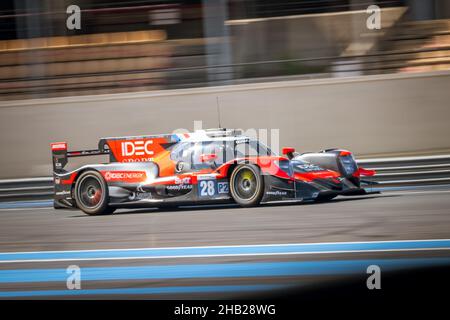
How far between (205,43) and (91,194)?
287 inches

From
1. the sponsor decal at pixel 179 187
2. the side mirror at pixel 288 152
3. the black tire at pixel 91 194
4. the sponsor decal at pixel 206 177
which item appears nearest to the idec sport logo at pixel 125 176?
the black tire at pixel 91 194

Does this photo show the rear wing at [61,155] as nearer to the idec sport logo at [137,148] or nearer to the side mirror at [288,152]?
the idec sport logo at [137,148]

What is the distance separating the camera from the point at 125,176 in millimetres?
10523

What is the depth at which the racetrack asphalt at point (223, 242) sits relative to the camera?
566 cm

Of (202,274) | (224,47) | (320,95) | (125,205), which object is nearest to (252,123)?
(320,95)

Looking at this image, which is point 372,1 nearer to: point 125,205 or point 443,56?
point 443,56

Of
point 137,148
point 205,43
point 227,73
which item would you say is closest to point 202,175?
point 137,148

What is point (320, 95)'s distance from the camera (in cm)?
1505

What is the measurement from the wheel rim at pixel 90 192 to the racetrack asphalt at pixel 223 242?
→ 0.25 m

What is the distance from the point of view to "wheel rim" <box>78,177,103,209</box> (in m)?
10.7

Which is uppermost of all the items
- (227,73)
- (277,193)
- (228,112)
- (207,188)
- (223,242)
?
(227,73)

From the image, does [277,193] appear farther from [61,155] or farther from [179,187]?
[61,155]

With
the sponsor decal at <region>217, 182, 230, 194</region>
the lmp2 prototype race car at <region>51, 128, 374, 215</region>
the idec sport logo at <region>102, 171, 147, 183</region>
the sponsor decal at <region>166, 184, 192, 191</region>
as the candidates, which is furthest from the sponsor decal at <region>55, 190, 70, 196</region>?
the sponsor decal at <region>217, 182, 230, 194</region>

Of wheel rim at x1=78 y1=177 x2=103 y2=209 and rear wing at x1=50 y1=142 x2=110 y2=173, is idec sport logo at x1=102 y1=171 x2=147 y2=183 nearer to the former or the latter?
wheel rim at x1=78 y1=177 x2=103 y2=209
